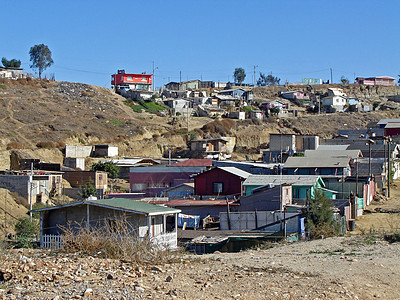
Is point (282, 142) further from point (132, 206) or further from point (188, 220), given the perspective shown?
point (132, 206)

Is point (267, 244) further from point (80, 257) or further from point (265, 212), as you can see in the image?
point (80, 257)

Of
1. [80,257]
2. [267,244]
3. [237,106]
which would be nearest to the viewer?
[80,257]

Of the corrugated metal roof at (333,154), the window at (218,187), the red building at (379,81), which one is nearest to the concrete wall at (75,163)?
the corrugated metal roof at (333,154)

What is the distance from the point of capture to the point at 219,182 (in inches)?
1261

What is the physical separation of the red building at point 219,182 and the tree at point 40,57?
7861cm

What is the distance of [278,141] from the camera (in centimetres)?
5250

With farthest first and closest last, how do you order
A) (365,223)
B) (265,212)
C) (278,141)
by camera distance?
1. (278,141)
2. (365,223)
3. (265,212)

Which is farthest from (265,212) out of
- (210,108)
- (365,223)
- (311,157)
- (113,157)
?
(210,108)

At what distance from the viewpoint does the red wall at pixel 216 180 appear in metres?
31.6

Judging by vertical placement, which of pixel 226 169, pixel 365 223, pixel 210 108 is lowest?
pixel 365 223

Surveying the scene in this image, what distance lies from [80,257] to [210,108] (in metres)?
69.3

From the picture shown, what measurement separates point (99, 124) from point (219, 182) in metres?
37.6

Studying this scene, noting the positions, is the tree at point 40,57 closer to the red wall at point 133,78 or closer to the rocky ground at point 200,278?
the red wall at point 133,78

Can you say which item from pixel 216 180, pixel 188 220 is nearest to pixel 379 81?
pixel 216 180
